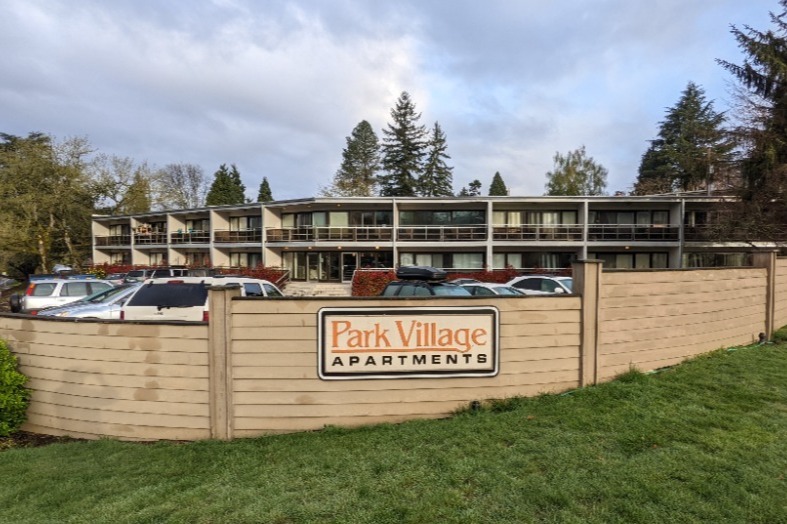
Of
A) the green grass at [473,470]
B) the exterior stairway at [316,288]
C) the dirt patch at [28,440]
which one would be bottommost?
the exterior stairway at [316,288]

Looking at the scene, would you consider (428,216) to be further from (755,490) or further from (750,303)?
(755,490)

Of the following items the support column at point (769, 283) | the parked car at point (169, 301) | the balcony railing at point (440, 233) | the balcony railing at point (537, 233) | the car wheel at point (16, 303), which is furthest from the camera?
the balcony railing at point (440, 233)

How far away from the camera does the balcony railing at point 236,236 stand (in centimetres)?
3275

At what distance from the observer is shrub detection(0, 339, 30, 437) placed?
459 cm

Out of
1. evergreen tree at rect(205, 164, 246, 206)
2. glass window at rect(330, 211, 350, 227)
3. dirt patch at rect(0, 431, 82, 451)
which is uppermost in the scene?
evergreen tree at rect(205, 164, 246, 206)

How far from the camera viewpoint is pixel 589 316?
16.1 ft

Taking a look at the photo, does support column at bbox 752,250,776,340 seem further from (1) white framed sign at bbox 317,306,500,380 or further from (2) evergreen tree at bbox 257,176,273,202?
(2) evergreen tree at bbox 257,176,273,202

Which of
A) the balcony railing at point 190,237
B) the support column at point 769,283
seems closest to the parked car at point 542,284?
the support column at point 769,283

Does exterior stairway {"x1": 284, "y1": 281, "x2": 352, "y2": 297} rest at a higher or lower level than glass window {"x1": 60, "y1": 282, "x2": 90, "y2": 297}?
lower

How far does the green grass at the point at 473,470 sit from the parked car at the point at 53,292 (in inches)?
477

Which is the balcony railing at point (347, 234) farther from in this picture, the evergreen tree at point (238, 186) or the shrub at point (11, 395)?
the evergreen tree at point (238, 186)

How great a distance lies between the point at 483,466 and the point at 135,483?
284 centimetres

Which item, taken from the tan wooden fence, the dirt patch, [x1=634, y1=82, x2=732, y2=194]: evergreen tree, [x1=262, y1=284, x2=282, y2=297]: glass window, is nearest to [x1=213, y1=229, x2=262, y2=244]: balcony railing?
[x1=262, y1=284, x2=282, y2=297]: glass window

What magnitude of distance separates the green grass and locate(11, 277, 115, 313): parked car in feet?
39.7
